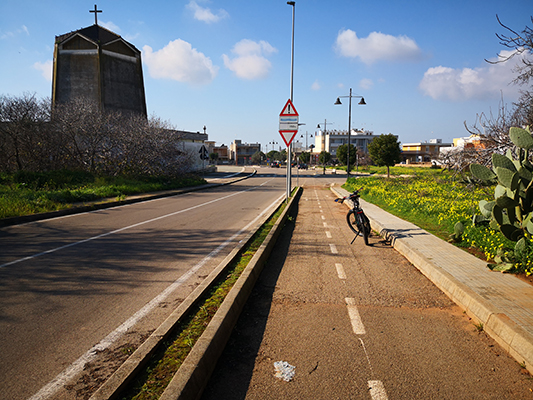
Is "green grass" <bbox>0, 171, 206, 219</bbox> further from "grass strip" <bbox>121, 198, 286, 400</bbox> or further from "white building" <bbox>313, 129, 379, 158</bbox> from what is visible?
"white building" <bbox>313, 129, 379, 158</bbox>

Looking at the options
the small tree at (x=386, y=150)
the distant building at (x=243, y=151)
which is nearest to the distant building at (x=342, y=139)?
the distant building at (x=243, y=151)

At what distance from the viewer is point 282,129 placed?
63.0 ft

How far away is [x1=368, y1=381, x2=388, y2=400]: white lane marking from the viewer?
302 centimetres

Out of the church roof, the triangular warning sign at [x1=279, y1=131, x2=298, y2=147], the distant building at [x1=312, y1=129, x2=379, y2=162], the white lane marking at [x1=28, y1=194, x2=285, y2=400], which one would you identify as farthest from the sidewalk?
the distant building at [x1=312, y1=129, x2=379, y2=162]

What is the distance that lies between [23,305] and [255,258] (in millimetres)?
3416

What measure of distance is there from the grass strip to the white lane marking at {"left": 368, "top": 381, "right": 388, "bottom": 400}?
1.59 metres

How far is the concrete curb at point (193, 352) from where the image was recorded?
110 inches

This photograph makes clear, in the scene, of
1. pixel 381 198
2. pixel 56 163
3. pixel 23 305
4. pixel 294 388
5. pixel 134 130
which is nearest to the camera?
pixel 294 388

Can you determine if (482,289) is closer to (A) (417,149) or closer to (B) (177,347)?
(B) (177,347)

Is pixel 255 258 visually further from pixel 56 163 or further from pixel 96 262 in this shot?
pixel 56 163

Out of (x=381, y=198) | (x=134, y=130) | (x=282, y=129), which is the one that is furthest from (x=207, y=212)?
(x=134, y=130)

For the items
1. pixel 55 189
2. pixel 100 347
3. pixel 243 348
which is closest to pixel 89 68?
pixel 55 189

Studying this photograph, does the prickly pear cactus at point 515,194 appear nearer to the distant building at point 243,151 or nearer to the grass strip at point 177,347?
the grass strip at point 177,347

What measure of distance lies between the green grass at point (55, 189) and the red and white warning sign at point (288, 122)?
8.36m
